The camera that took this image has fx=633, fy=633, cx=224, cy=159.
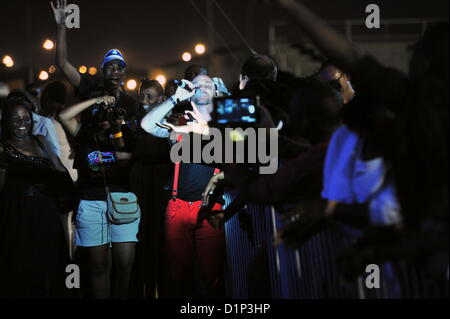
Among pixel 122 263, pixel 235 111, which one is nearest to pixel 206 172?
pixel 122 263

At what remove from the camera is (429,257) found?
8.48 ft

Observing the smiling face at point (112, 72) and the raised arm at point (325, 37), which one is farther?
the smiling face at point (112, 72)

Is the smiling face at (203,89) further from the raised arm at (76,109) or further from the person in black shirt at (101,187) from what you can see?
the raised arm at (76,109)

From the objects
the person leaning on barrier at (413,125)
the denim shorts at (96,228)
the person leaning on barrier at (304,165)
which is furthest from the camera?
the denim shorts at (96,228)

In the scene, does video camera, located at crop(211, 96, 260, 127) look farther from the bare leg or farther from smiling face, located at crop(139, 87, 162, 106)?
smiling face, located at crop(139, 87, 162, 106)

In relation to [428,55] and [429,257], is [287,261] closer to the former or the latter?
[429,257]

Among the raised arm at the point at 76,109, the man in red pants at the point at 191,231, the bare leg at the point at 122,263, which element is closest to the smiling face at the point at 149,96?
the raised arm at the point at 76,109

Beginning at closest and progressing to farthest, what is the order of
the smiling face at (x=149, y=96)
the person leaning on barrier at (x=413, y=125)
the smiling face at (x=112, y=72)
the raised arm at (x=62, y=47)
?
the person leaning on barrier at (x=413, y=125) → the raised arm at (x=62, y=47) → the smiling face at (x=112, y=72) → the smiling face at (x=149, y=96)

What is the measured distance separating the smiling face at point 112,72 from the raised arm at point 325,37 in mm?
3243

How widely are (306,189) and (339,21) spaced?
14.1 m

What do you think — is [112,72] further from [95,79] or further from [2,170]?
[2,170]

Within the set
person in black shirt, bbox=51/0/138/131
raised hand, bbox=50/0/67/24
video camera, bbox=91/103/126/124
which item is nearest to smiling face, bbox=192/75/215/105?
video camera, bbox=91/103/126/124

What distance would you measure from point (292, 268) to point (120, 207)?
212 centimetres

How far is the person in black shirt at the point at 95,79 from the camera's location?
5.55 meters
